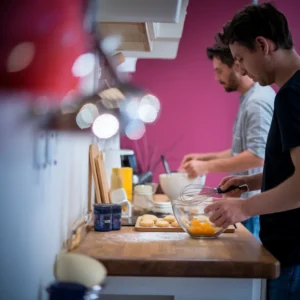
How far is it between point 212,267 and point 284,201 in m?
0.25

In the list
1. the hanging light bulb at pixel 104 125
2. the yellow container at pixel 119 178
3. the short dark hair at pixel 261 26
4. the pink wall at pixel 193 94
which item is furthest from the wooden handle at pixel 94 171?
the pink wall at pixel 193 94

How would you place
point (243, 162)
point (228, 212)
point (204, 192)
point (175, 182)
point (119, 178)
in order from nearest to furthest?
point (228, 212) < point (204, 192) < point (243, 162) < point (119, 178) < point (175, 182)

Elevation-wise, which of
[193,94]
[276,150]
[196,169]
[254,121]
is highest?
[193,94]

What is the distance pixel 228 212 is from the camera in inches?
56.4

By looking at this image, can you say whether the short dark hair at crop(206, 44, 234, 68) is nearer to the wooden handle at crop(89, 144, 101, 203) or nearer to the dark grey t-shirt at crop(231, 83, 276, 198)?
the dark grey t-shirt at crop(231, 83, 276, 198)

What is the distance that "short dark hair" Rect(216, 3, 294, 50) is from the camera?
4.85 feet

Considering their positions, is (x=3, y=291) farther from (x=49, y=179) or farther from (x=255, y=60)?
(x=255, y=60)

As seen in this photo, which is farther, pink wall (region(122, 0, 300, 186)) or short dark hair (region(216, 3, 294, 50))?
pink wall (region(122, 0, 300, 186))

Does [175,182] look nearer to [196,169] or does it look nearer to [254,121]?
[196,169]

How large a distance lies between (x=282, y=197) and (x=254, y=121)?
1.13 metres

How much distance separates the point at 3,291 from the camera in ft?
2.81

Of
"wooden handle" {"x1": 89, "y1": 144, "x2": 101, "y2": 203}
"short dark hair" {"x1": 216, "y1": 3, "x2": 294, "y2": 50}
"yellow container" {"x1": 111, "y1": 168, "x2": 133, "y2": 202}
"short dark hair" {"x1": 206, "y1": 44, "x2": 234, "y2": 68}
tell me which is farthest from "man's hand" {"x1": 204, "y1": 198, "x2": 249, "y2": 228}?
"short dark hair" {"x1": 206, "y1": 44, "x2": 234, "y2": 68}

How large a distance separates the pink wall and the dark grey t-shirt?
1586 mm

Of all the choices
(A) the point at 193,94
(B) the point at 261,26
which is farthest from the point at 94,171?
(A) the point at 193,94
